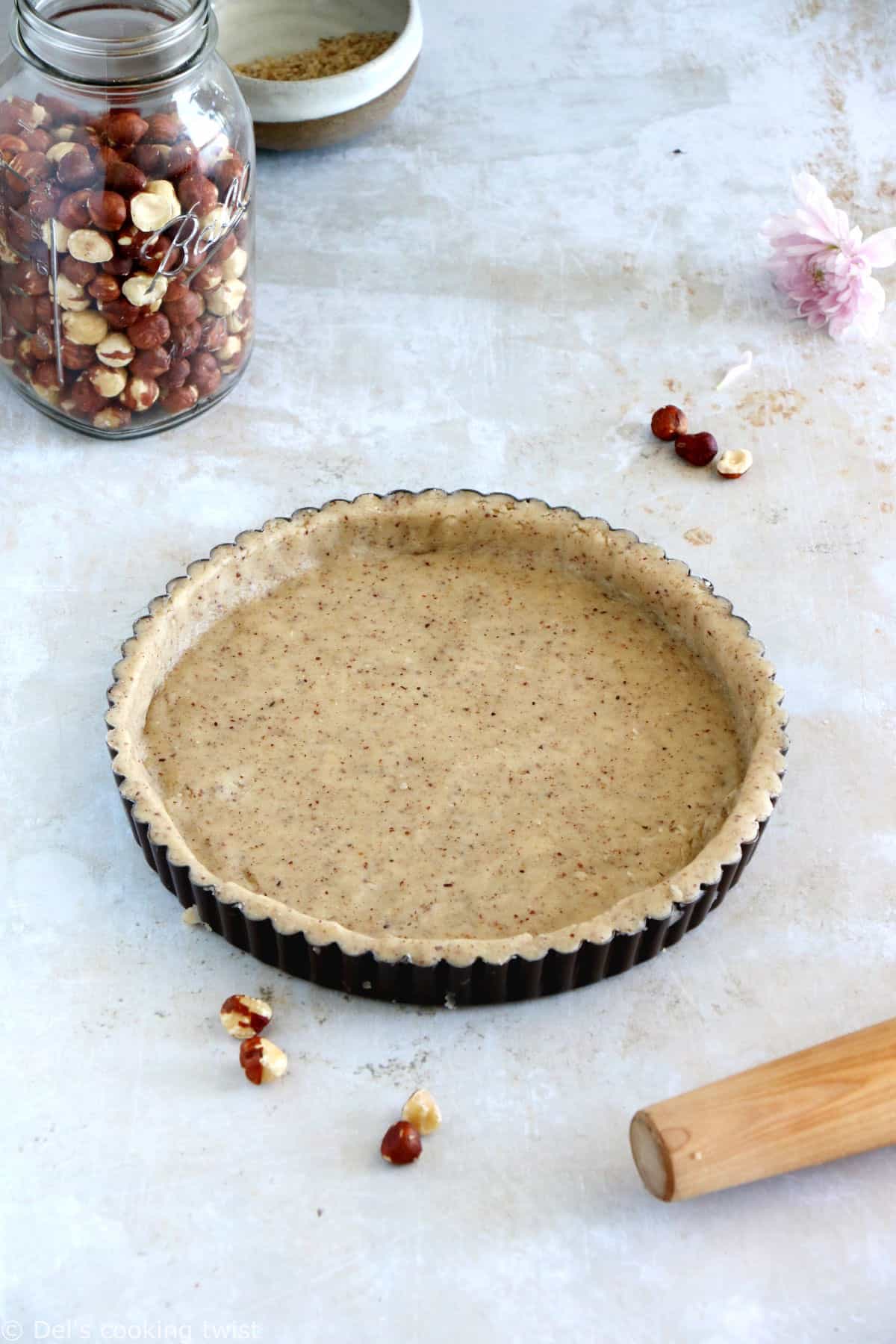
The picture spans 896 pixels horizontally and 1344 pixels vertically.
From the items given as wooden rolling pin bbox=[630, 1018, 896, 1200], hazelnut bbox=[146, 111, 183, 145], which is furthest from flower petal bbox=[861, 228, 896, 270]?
wooden rolling pin bbox=[630, 1018, 896, 1200]

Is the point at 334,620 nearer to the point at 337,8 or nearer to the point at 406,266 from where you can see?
the point at 406,266

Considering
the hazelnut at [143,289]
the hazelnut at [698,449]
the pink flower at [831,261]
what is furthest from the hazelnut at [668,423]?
the hazelnut at [143,289]

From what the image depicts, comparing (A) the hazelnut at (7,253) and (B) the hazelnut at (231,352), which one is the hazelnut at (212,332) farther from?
(A) the hazelnut at (7,253)

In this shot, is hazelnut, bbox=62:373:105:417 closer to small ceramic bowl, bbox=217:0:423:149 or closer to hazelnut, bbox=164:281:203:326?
hazelnut, bbox=164:281:203:326

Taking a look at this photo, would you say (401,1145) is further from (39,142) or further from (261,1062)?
(39,142)

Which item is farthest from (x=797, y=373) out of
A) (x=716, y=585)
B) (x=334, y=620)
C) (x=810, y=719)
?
(x=334, y=620)
